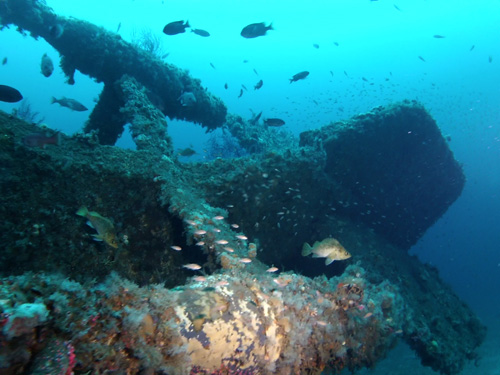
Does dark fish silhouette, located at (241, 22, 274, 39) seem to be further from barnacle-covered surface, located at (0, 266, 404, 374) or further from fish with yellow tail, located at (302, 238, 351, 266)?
barnacle-covered surface, located at (0, 266, 404, 374)

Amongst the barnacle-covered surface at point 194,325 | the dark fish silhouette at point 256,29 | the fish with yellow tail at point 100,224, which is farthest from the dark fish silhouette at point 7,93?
the dark fish silhouette at point 256,29

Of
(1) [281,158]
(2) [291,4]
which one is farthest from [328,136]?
(2) [291,4]

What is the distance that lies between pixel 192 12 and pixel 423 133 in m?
77.9

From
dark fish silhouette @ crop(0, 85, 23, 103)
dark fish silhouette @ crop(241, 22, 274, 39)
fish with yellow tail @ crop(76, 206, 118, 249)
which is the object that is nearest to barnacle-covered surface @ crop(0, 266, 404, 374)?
fish with yellow tail @ crop(76, 206, 118, 249)

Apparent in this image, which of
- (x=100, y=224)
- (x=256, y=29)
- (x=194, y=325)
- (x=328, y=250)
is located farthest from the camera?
(x=256, y=29)

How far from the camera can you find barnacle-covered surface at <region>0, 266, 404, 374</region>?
5.17 feet

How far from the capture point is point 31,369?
1.39m

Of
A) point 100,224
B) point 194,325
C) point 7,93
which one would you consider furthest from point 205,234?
point 7,93

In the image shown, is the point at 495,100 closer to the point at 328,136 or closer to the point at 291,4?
the point at 291,4

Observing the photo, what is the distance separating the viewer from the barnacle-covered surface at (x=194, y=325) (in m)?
1.58

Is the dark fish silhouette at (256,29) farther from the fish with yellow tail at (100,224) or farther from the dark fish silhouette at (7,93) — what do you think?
the fish with yellow tail at (100,224)

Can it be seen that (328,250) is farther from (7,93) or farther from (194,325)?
(7,93)

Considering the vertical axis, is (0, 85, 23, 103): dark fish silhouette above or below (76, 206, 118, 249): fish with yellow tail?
above

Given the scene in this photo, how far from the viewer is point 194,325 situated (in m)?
2.36
